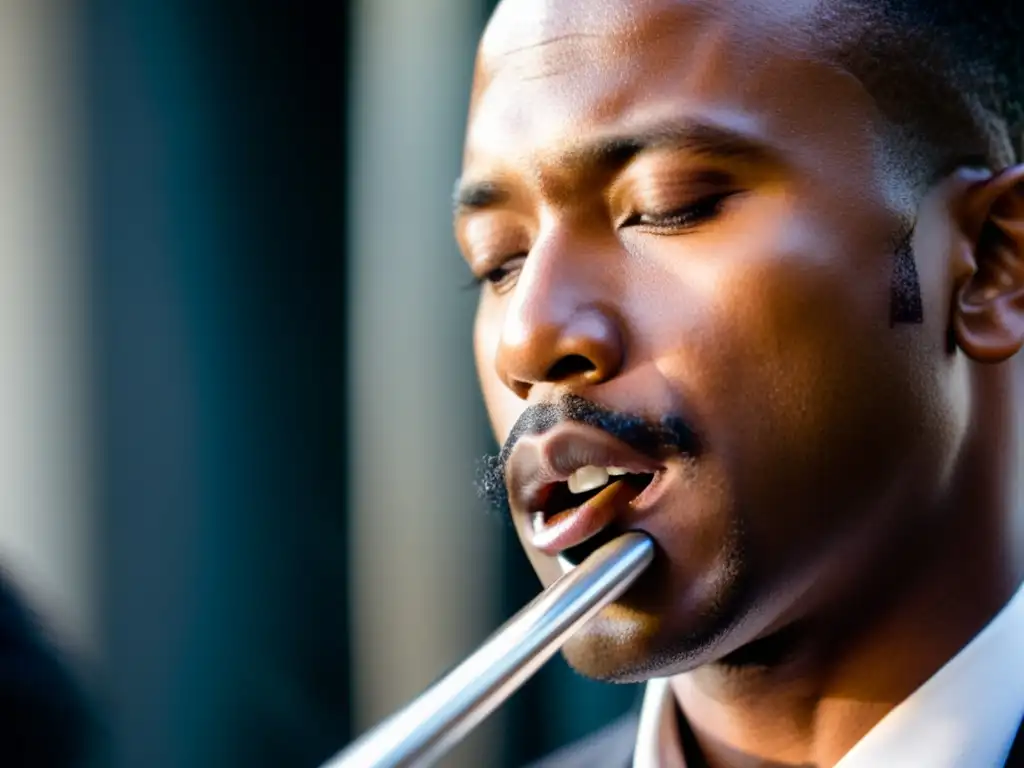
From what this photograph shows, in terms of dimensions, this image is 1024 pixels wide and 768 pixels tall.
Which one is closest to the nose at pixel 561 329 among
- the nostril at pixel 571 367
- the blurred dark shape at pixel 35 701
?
the nostril at pixel 571 367

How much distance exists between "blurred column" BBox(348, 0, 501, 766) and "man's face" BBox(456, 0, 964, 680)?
46cm

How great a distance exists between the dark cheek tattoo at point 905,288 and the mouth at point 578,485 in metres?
0.14

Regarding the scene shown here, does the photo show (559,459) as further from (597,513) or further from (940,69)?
(940,69)

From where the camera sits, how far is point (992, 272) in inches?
25.7

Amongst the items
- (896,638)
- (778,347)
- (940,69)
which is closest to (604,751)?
(896,638)

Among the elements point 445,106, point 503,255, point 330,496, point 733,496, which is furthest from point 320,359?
point 733,496

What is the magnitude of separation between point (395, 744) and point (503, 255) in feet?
0.96

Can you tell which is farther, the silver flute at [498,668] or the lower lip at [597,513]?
the lower lip at [597,513]

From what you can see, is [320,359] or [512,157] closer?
[512,157]

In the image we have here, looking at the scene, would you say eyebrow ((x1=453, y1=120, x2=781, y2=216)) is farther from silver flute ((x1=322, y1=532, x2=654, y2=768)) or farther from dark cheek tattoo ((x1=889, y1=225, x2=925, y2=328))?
silver flute ((x1=322, y1=532, x2=654, y2=768))

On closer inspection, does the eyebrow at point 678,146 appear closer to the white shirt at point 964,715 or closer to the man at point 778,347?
the man at point 778,347

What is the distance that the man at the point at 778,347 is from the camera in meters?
0.59

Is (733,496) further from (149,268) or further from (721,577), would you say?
(149,268)

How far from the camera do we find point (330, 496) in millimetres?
1058
